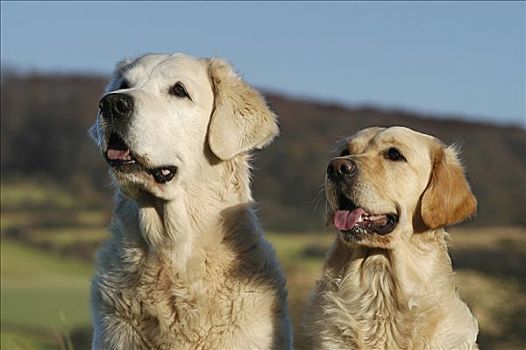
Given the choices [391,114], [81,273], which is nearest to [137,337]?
[81,273]

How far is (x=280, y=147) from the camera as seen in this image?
76.6 feet

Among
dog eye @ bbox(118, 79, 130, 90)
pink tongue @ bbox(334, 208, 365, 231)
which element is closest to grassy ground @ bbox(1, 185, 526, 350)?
pink tongue @ bbox(334, 208, 365, 231)

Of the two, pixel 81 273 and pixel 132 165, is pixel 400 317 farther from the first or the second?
pixel 81 273

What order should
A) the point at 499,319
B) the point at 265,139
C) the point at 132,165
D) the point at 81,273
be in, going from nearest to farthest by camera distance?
the point at 132,165 < the point at 265,139 < the point at 499,319 < the point at 81,273

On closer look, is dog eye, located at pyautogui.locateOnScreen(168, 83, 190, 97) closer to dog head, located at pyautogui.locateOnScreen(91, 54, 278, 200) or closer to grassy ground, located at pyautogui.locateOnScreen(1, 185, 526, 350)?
dog head, located at pyautogui.locateOnScreen(91, 54, 278, 200)

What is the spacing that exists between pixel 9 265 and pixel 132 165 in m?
16.2

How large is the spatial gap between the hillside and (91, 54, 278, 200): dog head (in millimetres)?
9353

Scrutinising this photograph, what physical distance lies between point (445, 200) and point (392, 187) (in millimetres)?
319

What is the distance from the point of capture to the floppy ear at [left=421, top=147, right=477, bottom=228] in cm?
628

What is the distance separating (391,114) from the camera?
22.8 metres

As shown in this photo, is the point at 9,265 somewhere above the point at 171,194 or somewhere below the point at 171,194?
below

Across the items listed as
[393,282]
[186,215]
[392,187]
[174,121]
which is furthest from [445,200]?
[174,121]

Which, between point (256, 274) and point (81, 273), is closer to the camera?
point (256, 274)

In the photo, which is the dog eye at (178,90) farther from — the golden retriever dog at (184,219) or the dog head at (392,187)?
the dog head at (392,187)
